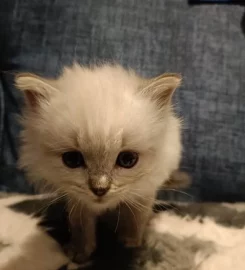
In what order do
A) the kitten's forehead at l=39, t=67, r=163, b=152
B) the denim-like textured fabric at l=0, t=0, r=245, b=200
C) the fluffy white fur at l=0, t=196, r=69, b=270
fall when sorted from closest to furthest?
the kitten's forehead at l=39, t=67, r=163, b=152 < the fluffy white fur at l=0, t=196, r=69, b=270 < the denim-like textured fabric at l=0, t=0, r=245, b=200

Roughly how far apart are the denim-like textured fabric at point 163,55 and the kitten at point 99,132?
11.7 inches

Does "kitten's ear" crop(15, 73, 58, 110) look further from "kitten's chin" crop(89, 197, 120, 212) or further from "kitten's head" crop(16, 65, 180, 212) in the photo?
"kitten's chin" crop(89, 197, 120, 212)

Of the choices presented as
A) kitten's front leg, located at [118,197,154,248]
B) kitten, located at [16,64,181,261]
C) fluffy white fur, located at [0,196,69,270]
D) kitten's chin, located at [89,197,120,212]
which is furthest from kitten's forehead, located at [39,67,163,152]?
fluffy white fur, located at [0,196,69,270]

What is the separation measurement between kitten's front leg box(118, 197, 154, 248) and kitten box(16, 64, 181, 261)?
72mm

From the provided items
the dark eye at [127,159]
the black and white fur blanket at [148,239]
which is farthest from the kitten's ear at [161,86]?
the black and white fur blanket at [148,239]

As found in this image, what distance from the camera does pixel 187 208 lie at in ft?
4.06

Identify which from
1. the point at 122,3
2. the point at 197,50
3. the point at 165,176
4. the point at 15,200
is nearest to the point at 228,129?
the point at 197,50

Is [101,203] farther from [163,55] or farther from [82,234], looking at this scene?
[163,55]

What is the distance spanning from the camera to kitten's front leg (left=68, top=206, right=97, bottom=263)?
1060mm

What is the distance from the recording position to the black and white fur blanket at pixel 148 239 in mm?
1035

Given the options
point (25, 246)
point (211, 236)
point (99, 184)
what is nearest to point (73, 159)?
point (99, 184)

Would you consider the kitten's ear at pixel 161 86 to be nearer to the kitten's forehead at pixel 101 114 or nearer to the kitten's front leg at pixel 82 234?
the kitten's forehead at pixel 101 114

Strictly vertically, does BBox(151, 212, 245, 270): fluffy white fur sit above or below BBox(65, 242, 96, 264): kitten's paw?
above

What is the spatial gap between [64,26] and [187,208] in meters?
0.60
